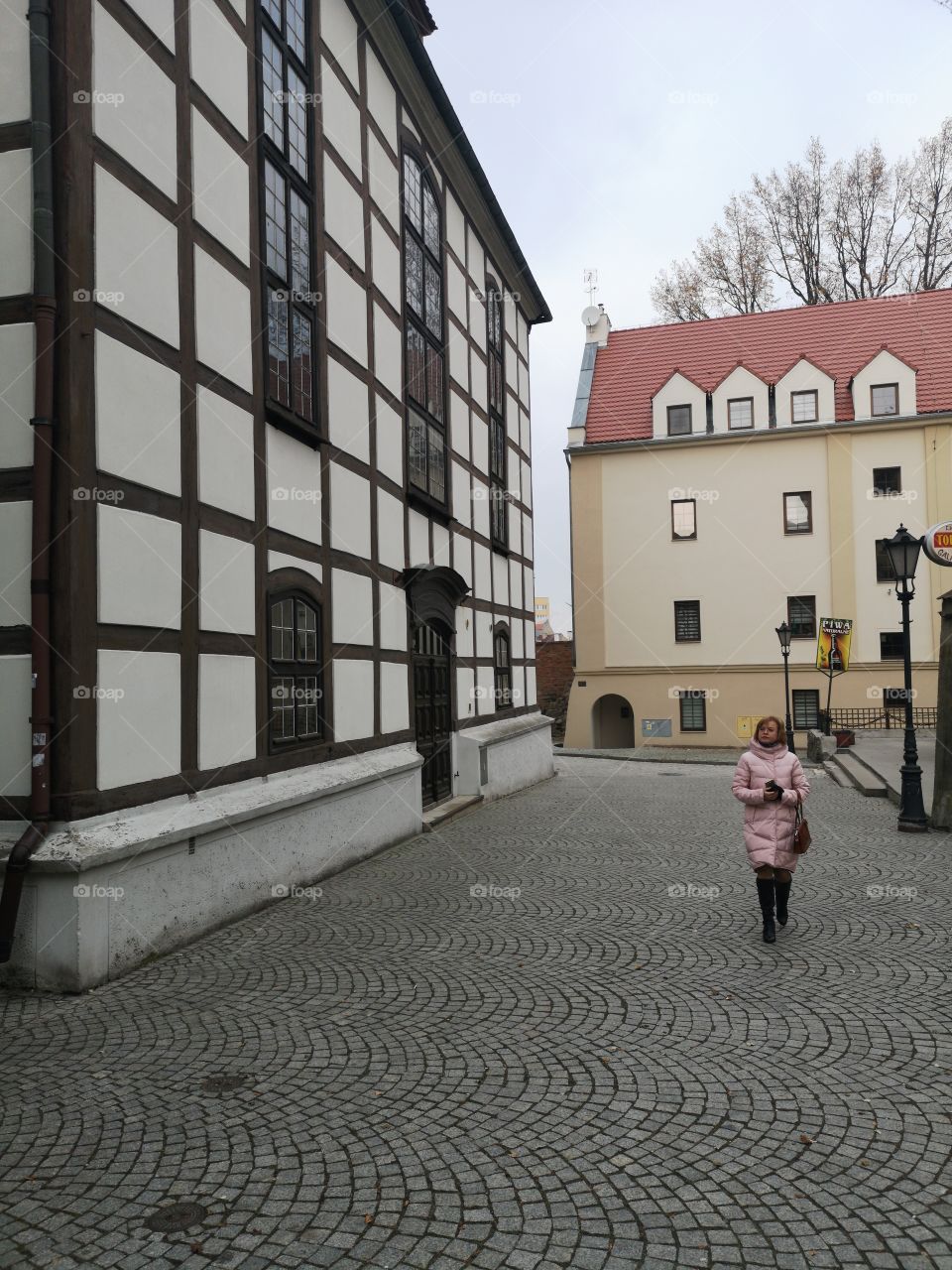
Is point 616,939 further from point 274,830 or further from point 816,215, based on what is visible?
point 816,215

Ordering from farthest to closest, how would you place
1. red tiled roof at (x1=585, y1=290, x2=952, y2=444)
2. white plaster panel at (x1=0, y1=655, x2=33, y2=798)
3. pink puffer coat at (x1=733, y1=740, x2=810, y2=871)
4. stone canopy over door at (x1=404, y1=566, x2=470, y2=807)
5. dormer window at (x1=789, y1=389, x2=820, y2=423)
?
dormer window at (x1=789, y1=389, x2=820, y2=423) → red tiled roof at (x1=585, y1=290, x2=952, y2=444) → stone canopy over door at (x1=404, y1=566, x2=470, y2=807) → pink puffer coat at (x1=733, y1=740, x2=810, y2=871) → white plaster panel at (x1=0, y1=655, x2=33, y2=798)

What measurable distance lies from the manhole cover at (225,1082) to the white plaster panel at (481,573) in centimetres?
1213

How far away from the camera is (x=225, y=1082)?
14.7ft

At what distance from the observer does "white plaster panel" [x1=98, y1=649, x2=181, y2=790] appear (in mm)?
6297

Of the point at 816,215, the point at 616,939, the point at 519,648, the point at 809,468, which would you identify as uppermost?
the point at 816,215

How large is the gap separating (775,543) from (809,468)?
9.16 ft

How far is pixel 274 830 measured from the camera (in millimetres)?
8336

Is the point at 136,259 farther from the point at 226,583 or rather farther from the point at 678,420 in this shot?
the point at 678,420

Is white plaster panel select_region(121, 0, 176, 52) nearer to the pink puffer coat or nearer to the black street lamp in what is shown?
the pink puffer coat

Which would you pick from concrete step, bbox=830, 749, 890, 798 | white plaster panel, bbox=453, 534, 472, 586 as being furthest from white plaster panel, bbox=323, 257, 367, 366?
concrete step, bbox=830, 749, 890, 798

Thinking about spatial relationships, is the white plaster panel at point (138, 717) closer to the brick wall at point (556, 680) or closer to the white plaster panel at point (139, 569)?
the white plaster panel at point (139, 569)

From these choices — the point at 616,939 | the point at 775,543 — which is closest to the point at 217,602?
the point at 616,939

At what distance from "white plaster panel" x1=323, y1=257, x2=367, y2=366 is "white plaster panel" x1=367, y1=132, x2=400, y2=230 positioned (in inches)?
67.5

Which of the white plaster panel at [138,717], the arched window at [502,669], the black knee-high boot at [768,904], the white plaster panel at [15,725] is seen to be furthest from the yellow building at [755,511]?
the white plaster panel at [15,725]
